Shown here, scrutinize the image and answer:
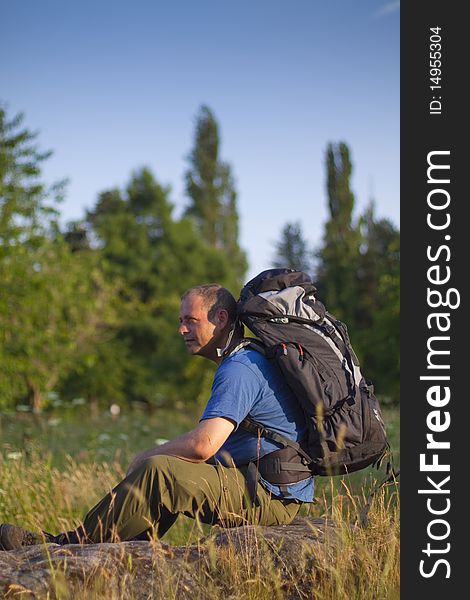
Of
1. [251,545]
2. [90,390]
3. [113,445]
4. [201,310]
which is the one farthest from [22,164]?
[90,390]

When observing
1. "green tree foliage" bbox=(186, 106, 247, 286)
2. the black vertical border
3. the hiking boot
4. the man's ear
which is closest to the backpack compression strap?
the man's ear

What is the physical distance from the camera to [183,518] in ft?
22.1

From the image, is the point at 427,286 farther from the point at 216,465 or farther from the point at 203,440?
the point at 216,465

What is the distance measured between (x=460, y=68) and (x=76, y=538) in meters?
2.95

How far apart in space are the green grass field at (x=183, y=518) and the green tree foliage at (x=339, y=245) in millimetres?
21171

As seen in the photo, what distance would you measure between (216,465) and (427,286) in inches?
56.9

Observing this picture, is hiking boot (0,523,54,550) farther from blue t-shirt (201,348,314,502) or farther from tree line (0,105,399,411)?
tree line (0,105,399,411)

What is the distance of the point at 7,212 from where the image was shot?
15930 mm

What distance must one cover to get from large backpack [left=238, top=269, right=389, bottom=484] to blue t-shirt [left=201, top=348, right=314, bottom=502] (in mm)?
52

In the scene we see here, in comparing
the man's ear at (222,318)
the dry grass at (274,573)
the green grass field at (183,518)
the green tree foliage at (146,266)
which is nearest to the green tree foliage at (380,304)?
the green tree foliage at (146,266)

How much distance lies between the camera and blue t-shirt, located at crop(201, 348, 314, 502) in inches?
169

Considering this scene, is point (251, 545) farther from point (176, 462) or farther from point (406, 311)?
point (406, 311)

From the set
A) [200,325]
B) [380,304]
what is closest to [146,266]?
[380,304]

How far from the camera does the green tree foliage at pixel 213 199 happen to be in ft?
160
